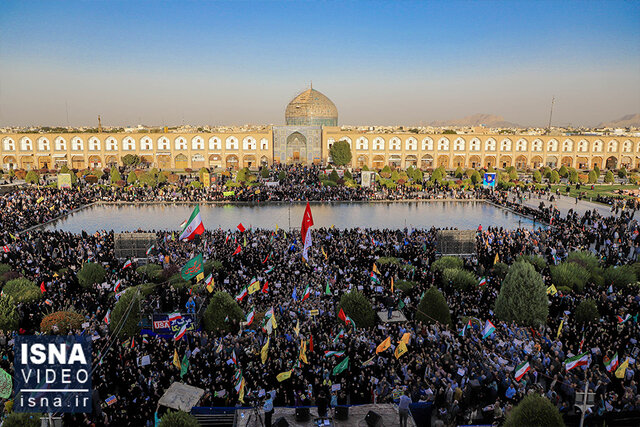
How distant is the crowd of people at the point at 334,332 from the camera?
8.04 metres

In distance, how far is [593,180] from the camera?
39562mm

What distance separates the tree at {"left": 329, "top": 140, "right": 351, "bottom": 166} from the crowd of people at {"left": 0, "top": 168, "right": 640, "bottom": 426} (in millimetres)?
31597

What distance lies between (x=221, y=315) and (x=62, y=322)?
324 cm

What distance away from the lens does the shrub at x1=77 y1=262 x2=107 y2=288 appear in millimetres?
13258

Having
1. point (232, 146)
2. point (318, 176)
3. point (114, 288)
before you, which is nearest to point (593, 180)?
point (318, 176)

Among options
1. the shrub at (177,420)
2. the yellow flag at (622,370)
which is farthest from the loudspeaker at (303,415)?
the yellow flag at (622,370)

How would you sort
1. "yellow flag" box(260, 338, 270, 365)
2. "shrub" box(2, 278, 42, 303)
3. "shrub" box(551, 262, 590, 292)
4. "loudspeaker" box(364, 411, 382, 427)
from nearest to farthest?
"loudspeaker" box(364, 411, 382, 427) → "yellow flag" box(260, 338, 270, 365) → "shrub" box(2, 278, 42, 303) → "shrub" box(551, 262, 590, 292)

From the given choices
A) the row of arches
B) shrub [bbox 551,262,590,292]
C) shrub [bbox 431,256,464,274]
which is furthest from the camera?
the row of arches

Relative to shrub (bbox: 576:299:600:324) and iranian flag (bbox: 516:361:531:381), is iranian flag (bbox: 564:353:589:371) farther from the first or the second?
shrub (bbox: 576:299:600:324)

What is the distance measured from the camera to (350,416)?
730cm

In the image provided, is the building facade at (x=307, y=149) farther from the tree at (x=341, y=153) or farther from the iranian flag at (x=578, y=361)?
the iranian flag at (x=578, y=361)

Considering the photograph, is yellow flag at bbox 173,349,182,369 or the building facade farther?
the building facade

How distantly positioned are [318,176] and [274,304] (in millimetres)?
29540

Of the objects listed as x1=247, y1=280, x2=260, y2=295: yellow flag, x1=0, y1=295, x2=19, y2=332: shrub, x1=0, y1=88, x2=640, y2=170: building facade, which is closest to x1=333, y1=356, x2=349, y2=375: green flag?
x1=247, y1=280, x2=260, y2=295: yellow flag
